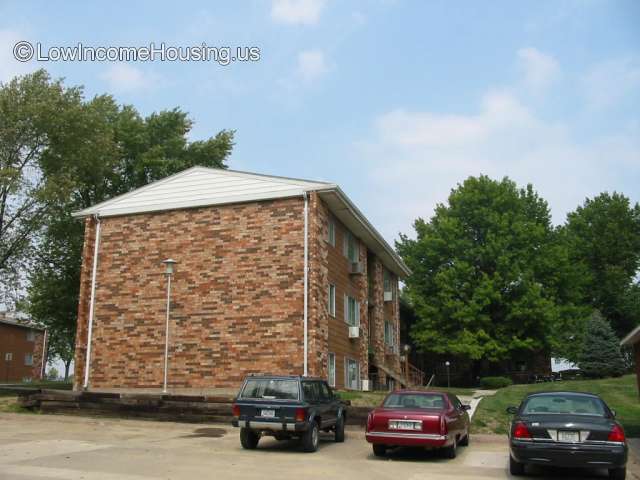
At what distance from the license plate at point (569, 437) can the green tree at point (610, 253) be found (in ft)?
135

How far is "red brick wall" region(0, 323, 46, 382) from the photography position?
190 ft

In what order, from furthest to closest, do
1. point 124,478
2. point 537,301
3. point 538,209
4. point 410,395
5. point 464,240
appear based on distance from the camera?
point 538,209 → point 464,240 → point 537,301 → point 410,395 → point 124,478

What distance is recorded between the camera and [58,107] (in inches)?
1235

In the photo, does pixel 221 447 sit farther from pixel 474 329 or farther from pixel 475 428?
pixel 474 329

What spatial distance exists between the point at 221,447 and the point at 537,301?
30.3 metres

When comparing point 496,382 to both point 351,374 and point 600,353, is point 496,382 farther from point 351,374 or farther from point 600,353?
point 351,374

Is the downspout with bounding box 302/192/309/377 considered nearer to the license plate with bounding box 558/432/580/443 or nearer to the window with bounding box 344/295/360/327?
the window with bounding box 344/295/360/327

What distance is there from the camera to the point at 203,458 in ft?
39.5

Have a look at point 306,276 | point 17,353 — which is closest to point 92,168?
point 306,276

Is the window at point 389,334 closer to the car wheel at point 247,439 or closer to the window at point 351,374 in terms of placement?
the window at point 351,374

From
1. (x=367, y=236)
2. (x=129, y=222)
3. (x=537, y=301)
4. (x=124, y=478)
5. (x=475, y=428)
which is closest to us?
(x=124, y=478)

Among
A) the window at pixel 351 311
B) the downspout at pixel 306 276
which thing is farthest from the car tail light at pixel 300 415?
the window at pixel 351 311

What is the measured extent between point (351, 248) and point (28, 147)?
1659cm

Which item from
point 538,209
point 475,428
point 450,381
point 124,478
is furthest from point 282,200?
point 538,209
